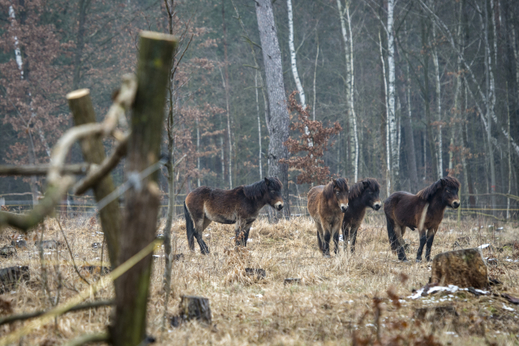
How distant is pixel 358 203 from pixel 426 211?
5.09 feet

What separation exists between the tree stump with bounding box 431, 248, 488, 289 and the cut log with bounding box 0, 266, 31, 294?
507cm

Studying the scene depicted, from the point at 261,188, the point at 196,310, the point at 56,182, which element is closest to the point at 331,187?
the point at 261,188

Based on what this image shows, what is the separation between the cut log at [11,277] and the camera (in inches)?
178

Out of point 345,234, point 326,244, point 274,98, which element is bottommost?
point 326,244

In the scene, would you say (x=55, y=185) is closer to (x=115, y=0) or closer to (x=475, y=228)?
(x=475, y=228)

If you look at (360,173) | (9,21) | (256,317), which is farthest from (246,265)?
(360,173)

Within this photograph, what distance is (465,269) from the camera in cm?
521

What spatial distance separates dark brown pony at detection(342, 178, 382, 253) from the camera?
9.14 m

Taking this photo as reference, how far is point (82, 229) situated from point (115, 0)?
2071 centimetres

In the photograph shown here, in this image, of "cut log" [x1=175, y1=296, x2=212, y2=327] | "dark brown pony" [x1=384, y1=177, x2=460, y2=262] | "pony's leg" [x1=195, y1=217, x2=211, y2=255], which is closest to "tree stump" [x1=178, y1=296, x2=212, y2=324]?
"cut log" [x1=175, y1=296, x2=212, y2=327]

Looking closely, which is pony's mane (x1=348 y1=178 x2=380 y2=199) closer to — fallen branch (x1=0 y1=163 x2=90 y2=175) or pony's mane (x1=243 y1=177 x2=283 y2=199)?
pony's mane (x1=243 y1=177 x2=283 y2=199)

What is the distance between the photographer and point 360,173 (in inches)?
1218

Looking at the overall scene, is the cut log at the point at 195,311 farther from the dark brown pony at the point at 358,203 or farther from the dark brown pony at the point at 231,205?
the dark brown pony at the point at 358,203

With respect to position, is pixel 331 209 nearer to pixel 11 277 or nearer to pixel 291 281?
pixel 291 281
